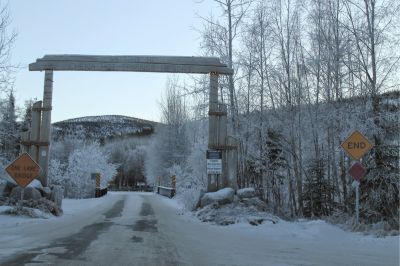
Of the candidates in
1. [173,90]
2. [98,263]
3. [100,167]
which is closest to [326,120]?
[98,263]

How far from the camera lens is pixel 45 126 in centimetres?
2281

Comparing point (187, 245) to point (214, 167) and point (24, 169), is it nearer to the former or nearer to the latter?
point (24, 169)

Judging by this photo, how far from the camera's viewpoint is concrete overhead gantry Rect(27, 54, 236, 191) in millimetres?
22812

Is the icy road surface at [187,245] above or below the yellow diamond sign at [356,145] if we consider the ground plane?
below

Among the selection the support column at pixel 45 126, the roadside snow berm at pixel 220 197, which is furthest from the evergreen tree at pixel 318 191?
the support column at pixel 45 126

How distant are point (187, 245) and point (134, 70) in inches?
509

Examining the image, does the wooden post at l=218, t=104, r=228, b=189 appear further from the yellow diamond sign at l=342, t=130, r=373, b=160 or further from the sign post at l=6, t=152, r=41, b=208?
the sign post at l=6, t=152, r=41, b=208

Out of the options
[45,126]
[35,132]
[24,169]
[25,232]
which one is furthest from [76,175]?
[25,232]

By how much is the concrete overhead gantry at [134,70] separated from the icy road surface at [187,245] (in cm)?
558

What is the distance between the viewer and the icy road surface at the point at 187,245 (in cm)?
959

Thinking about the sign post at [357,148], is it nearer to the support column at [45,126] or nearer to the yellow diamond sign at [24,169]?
the yellow diamond sign at [24,169]

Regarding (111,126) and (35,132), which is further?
(111,126)

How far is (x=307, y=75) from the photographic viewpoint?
83.1 ft

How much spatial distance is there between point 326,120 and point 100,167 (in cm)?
→ 4518
